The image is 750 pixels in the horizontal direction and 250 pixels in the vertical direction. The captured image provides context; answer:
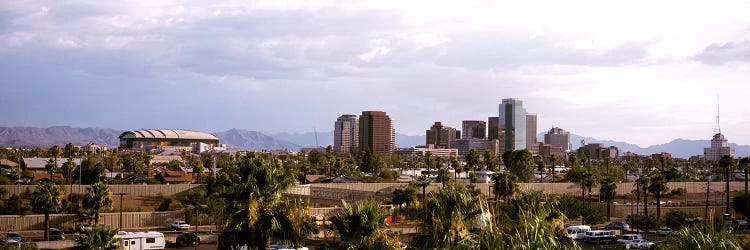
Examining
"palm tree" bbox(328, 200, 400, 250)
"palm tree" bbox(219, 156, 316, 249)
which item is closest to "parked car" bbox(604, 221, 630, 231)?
"palm tree" bbox(328, 200, 400, 250)

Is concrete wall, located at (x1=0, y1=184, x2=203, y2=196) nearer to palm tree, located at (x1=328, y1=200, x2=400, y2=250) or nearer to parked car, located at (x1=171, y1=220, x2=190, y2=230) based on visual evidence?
parked car, located at (x1=171, y1=220, x2=190, y2=230)

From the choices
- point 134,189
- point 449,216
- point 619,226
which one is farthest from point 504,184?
point 449,216

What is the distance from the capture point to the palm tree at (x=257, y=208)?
26.7 meters

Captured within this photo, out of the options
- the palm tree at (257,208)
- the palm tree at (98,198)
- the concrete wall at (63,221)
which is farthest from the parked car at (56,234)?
the palm tree at (257,208)

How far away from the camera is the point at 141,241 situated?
5197 cm

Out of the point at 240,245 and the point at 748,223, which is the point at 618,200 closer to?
the point at 748,223

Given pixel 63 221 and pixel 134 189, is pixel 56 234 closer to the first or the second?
pixel 63 221

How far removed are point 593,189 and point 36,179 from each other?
2895 inches

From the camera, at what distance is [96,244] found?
3334 cm

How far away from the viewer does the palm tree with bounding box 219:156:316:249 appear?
26.7 metres

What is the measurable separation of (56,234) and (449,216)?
4377cm

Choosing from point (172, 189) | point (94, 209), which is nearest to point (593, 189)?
point (172, 189)

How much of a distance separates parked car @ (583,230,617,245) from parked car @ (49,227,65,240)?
129 feet

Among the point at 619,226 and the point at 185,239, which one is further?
the point at 619,226
